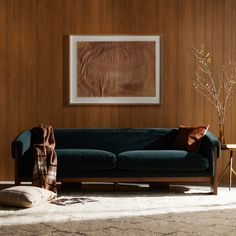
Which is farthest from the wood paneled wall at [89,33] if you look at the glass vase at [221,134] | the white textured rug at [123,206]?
the white textured rug at [123,206]

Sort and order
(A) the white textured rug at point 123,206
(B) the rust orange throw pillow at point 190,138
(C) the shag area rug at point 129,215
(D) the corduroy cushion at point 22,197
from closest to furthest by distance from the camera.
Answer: (C) the shag area rug at point 129,215 → (A) the white textured rug at point 123,206 → (D) the corduroy cushion at point 22,197 → (B) the rust orange throw pillow at point 190,138

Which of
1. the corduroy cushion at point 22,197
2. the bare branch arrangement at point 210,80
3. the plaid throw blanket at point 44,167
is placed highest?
the bare branch arrangement at point 210,80

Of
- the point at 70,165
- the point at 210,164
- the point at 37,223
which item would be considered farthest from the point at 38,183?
the point at 210,164

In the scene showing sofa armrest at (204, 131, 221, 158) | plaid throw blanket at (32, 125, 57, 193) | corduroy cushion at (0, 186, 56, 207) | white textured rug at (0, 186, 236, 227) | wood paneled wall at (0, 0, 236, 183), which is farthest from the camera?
wood paneled wall at (0, 0, 236, 183)

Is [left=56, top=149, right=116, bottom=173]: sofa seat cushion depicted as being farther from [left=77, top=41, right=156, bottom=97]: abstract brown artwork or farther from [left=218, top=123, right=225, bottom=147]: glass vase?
[left=218, top=123, right=225, bottom=147]: glass vase

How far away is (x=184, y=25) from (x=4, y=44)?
7.68 ft

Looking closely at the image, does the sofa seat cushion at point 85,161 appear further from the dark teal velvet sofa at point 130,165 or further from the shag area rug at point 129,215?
the shag area rug at point 129,215

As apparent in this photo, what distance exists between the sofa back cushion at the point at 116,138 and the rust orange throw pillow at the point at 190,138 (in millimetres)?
256

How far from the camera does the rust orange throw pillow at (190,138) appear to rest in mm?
6262

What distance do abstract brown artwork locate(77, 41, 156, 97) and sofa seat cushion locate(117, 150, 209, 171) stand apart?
1.39 m

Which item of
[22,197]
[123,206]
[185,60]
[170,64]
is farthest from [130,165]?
[185,60]

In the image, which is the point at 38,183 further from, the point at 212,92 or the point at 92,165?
the point at 212,92

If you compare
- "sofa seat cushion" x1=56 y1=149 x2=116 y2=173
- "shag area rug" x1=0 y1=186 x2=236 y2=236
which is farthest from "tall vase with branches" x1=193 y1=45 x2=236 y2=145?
"sofa seat cushion" x1=56 y1=149 x2=116 y2=173

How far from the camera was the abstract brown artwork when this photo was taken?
7051 millimetres
